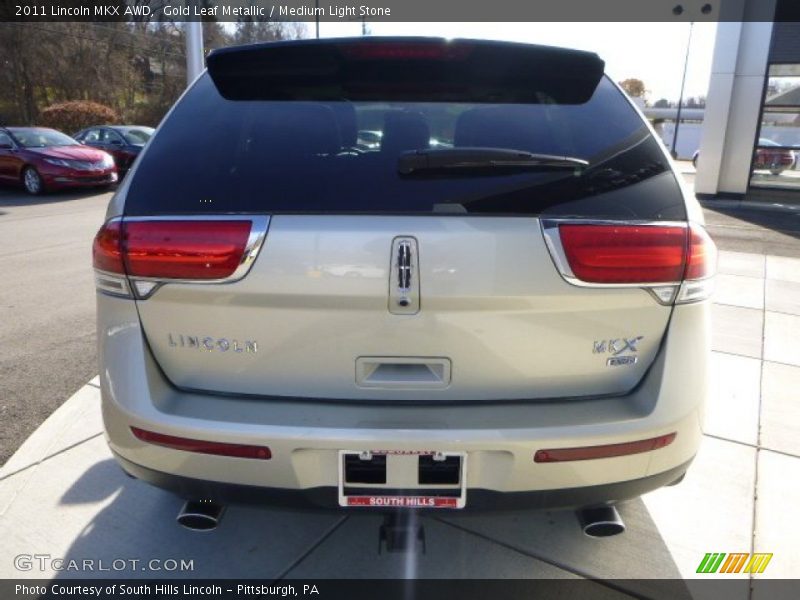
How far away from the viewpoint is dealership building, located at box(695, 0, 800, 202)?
13391mm

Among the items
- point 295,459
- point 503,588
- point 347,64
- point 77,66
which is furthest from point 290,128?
point 77,66

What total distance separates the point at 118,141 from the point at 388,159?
16.4 meters

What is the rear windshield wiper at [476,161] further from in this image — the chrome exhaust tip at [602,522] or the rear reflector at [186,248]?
the chrome exhaust tip at [602,522]

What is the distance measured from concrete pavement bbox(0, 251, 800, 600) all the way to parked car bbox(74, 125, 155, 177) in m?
14.5

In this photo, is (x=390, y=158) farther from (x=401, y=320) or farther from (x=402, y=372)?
(x=402, y=372)

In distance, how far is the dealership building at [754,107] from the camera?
13391mm

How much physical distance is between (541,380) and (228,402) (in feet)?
2.95

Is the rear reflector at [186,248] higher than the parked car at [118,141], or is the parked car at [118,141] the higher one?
the rear reflector at [186,248]

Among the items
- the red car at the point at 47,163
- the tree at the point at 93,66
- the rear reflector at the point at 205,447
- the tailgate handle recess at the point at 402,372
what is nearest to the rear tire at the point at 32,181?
the red car at the point at 47,163

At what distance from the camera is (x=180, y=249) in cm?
166

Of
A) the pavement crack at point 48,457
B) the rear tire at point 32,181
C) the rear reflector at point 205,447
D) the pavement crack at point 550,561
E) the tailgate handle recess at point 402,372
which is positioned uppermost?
the tailgate handle recess at point 402,372

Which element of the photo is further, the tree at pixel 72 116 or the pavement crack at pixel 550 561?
the tree at pixel 72 116

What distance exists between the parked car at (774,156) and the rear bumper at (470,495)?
15377 millimetres

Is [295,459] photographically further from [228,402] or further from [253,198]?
[253,198]
